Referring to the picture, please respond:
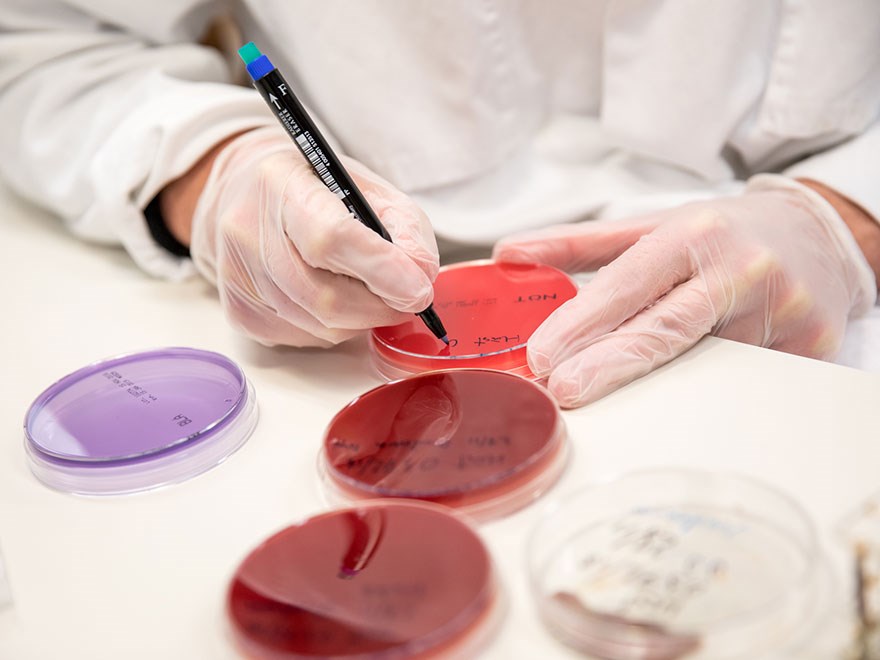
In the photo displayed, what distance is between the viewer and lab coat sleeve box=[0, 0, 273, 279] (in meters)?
1.04

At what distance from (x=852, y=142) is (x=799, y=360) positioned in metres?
0.48

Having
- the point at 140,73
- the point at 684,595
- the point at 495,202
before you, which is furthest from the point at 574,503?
the point at 140,73

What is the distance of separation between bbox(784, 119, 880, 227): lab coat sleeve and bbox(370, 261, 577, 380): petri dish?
0.40 metres

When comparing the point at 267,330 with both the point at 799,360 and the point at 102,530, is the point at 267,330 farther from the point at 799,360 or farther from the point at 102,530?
the point at 799,360

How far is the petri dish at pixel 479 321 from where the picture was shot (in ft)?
2.39

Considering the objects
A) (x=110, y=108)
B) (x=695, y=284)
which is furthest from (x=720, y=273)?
(x=110, y=108)

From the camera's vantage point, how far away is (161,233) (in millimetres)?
1063

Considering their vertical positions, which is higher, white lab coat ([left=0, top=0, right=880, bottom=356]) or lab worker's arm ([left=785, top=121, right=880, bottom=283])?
white lab coat ([left=0, top=0, right=880, bottom=356])

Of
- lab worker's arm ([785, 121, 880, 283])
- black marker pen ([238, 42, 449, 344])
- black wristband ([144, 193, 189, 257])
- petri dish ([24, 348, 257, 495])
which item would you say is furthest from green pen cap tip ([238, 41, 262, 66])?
lab worker's arm ([785, 121, 880, 283])

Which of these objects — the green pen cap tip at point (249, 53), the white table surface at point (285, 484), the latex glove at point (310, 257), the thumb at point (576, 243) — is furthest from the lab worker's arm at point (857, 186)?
the green pen cap tip at point (249, 53)

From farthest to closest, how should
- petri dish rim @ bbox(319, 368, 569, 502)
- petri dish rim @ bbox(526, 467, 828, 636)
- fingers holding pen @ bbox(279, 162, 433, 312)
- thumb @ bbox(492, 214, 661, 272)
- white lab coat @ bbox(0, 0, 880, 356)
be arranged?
white lab coat @ bbox(0, 0, 880, 356), thumb @ bbox(492, 214, 661, 272), fingers holding pen @ bbox(279, 162, 433, 312), petri dish rim @ bbox(319, 368, 569, 502), petri dish rim @ bbox(526, 467, 828, 636)

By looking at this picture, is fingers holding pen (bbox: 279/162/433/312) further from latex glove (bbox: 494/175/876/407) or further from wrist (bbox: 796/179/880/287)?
wrist (bbox: 796/179/880/287)

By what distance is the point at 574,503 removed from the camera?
0.53 meters

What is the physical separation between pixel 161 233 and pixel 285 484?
1.79 feet
